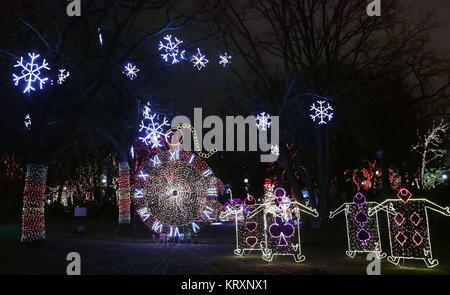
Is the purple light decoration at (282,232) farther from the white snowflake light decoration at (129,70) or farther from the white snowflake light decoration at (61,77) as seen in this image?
the white snowflake light decoration at (61,77)

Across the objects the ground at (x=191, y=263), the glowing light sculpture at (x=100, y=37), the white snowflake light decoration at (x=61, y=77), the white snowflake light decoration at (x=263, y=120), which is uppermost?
the glowing light sculpture at (x=100, y=37)

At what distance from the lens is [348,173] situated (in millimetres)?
45562

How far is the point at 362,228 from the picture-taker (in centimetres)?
1508

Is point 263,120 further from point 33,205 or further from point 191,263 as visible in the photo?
point 33,205

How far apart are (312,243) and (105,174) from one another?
113 feet

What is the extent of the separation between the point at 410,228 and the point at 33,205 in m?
12.3

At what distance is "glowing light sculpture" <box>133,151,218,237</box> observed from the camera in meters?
20.5

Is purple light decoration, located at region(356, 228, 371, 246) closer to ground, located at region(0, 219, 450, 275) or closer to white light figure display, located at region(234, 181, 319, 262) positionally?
ground, located at region(0, 219, 450, 275)

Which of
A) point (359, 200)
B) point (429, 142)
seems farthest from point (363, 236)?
point (429, 142)

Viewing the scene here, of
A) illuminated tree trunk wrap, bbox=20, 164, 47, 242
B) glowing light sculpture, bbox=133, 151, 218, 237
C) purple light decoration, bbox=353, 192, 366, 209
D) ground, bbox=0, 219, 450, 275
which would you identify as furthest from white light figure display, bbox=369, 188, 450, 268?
illuminated tree trunk wrap, bbox=20, 164, 47, 242

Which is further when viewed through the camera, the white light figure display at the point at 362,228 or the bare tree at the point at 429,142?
the bare tree at the point at 429,142

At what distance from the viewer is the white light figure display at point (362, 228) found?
14.9m


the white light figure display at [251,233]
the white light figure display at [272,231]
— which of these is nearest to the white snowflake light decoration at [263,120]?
the white light figure display at [272,231]

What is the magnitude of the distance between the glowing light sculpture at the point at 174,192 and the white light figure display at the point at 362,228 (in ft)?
24.1
